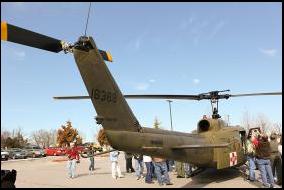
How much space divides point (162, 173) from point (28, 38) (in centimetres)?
793

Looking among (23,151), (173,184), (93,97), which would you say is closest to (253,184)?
(173,184)

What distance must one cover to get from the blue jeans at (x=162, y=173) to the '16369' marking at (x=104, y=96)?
14.9 feet

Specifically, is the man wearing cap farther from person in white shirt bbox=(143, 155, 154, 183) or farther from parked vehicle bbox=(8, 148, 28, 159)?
parked vehicle bbox=(8, 148, 28, 159)

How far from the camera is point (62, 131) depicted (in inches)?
2785

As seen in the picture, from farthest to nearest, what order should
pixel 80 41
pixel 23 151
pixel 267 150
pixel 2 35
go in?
pixel 23 151 < pixel 267 150 < pixel 80 41 < pixel 2 35

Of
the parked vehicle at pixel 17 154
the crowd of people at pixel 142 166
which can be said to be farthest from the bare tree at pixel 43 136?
the crowd of people at pixel 142 166

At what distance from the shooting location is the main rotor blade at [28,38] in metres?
6.87

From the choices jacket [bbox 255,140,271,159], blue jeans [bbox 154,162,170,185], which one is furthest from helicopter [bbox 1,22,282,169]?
jacket [bbox 255,140,271,159]

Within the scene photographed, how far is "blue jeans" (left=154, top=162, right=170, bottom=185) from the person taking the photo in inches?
523

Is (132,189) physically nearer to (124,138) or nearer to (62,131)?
(124,138)

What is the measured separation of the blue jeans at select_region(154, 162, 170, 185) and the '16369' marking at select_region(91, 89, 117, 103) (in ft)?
14.9

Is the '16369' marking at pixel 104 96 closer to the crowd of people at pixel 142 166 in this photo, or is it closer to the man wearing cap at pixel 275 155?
the crowd of people at pixel 142 166

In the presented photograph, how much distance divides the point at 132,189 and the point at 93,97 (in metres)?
4.39

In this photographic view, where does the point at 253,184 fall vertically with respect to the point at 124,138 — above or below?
below
